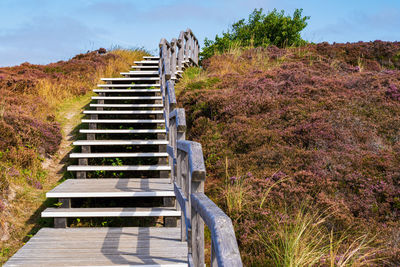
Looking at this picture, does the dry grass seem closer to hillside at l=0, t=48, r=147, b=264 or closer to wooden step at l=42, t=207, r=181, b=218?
wooden step at l=42, t=207, r=181, b=218

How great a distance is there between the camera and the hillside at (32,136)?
491 centimetres

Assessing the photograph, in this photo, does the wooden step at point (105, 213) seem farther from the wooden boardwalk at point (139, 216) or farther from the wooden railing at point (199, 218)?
the wooden railing at point (199, 218)

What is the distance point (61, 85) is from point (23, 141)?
4439 mm

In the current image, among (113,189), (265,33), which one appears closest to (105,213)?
(113,189)

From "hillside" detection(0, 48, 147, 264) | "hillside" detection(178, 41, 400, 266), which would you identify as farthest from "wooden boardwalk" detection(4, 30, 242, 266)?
"hillside" detection(178, 41, 400, 266)

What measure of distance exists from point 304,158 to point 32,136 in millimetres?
5811

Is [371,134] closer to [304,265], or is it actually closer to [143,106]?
[304,265]

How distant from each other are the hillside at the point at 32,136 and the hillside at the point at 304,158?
3.15 metres

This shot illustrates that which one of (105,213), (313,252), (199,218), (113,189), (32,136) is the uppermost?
(32,136)

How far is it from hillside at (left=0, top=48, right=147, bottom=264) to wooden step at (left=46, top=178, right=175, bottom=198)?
0.82 meters

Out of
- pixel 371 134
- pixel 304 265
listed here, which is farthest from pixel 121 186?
pixel 371 134

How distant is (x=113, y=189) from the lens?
4727 millimetres

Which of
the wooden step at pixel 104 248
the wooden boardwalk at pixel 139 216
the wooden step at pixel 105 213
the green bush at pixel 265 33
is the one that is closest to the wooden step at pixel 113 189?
the wooden boardwalk at pixel 139 216

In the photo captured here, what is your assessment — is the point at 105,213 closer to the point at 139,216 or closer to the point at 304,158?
the point at 139,216
